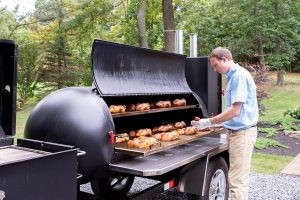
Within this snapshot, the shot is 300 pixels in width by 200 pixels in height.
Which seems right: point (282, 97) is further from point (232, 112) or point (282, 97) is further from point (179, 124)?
point (232, 112)

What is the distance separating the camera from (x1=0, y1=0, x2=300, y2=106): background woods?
15.0 m

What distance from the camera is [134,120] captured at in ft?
15.6

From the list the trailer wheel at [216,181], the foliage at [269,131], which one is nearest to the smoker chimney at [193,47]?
the trailer wheel at [216,181]

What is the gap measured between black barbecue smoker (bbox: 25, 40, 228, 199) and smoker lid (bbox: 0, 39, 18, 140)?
0.41 m

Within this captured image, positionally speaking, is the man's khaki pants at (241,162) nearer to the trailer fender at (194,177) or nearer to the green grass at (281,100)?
the trailer fender at (194,177)

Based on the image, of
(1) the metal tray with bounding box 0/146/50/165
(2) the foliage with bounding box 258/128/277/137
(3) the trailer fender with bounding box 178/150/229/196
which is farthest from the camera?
(2) the foliage with bounding box 258/128/277/137

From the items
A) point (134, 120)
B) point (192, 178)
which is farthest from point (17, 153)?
point (134, 120)

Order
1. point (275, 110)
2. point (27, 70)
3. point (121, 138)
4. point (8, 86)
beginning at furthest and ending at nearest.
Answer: point (275, 110) < point (27, 70) < point (121, 138) < point (8, 86)

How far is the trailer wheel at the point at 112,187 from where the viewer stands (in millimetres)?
4695

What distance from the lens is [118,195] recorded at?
4965 millimetres

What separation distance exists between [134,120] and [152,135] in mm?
353

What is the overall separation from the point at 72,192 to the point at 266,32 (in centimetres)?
1800

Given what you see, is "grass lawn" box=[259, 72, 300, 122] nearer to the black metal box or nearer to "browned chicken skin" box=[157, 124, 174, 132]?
"browned chicken skin" box=[157, 124, 174, 132]

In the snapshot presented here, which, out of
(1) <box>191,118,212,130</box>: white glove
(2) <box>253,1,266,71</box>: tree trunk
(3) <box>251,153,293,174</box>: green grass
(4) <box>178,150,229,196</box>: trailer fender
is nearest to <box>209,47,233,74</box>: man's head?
(1) <box>191,118,212,130</box>: white glove
